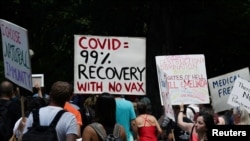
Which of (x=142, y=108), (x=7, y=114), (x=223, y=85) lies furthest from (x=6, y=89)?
(x=223, y=85)

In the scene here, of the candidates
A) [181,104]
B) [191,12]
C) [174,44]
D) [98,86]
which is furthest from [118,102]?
[191,12]

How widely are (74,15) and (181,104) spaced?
1830cm

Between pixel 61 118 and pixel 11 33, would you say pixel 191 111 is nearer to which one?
pixel 11 33

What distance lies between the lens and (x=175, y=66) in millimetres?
14836

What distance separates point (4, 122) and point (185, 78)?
457 cm

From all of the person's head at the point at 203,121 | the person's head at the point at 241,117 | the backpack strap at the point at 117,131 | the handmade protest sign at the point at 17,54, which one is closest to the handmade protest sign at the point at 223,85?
the person's head at the point at 241,117

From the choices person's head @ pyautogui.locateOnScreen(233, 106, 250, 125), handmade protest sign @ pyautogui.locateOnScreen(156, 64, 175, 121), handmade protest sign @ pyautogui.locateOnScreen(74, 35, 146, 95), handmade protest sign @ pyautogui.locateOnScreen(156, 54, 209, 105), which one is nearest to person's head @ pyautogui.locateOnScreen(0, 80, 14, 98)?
handmade protest sign @ pyautogui.locateOnScreen(74, 35, 146, 95)

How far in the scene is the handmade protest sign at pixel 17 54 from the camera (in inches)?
364

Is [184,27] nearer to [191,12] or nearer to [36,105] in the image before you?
[191,12]

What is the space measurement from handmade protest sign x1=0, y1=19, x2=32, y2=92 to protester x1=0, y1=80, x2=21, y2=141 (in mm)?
886

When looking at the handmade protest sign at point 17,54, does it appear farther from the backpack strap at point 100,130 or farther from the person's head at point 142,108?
the person's head at point 142,108

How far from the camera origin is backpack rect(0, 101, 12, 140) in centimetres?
1069

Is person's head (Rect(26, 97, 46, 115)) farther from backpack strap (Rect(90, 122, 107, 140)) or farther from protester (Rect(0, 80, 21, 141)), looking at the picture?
backpack strap (Rect(90, 122, 107, 140))

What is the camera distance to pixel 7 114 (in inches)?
423
